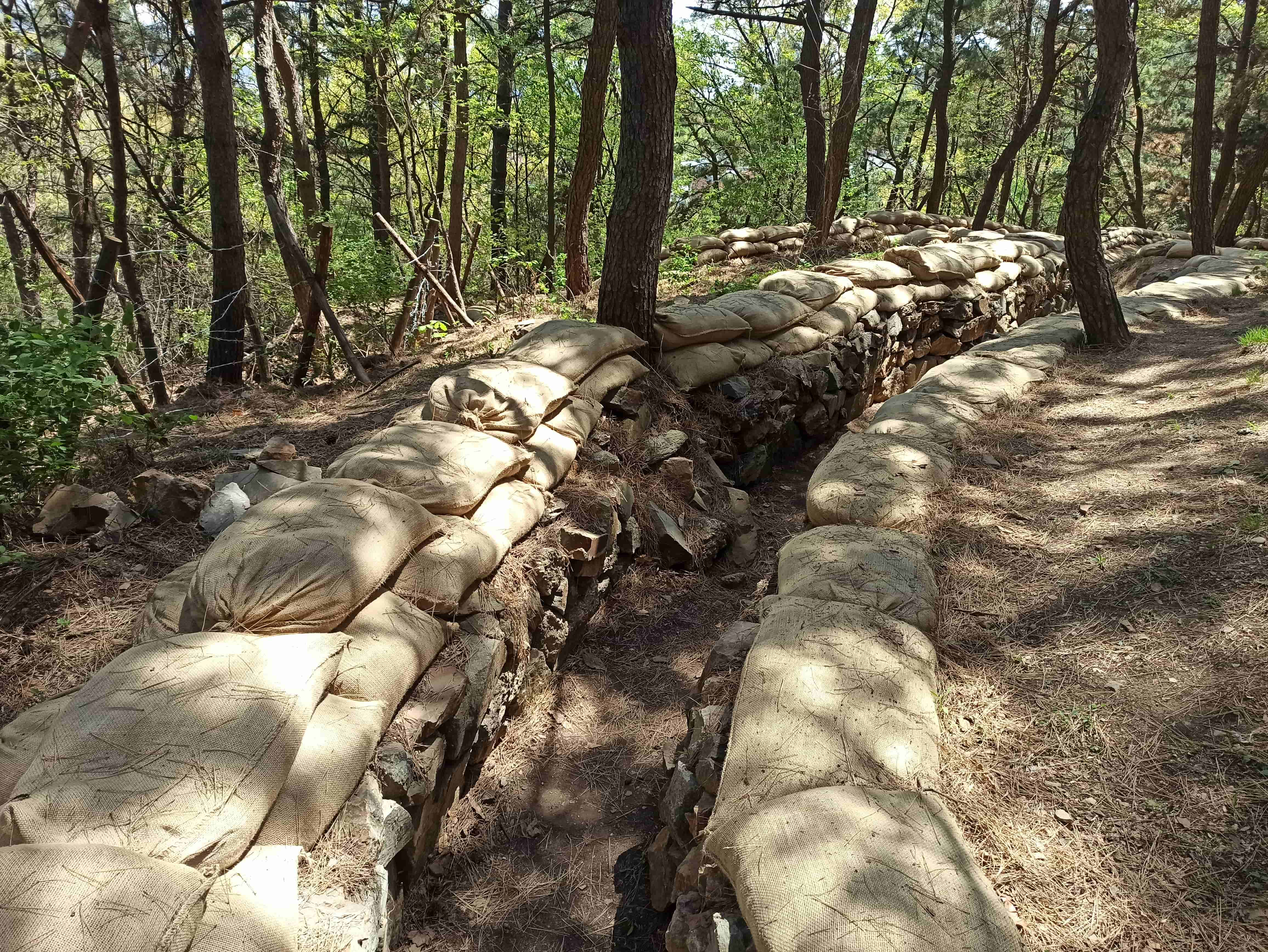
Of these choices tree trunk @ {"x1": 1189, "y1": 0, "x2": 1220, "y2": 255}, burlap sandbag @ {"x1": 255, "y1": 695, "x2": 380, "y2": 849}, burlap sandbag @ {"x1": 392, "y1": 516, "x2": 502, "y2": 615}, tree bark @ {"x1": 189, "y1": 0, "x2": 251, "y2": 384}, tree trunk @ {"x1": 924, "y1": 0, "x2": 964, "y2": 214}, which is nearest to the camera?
burlap sandbag @ {"x1": 255, "y1": 695, "x2": 380, "y2": 849}

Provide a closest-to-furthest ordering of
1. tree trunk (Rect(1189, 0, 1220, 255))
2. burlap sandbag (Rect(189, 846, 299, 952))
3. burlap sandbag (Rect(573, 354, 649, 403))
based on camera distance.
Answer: burlap sandbag (Rect(189, 846, 299, 952)), burlap sandbag (Rect(573, 354, 649, 403)), tree trunk (Rect(1189, 0, 1220, 255))

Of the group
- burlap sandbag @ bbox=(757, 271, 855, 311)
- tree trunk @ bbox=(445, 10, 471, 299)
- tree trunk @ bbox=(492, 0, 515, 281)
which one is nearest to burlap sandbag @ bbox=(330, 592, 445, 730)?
burlap sandbag @ bbox=(757, 271, 855, 311)

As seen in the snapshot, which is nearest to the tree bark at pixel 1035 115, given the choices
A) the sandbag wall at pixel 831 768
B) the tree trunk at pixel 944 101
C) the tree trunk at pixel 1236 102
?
the tree trunk at pixel 944 101

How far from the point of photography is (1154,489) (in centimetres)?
322

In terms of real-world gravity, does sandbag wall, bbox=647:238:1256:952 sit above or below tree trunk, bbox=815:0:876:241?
below

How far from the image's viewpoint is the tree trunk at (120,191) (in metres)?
5.33

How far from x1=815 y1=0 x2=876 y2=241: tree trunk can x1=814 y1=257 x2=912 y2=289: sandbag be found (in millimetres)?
3542

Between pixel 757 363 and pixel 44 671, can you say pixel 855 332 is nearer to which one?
pixel 757 363

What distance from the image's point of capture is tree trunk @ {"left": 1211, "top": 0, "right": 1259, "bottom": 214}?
11984 millimetres

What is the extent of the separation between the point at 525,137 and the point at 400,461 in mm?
13604

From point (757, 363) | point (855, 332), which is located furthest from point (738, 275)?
point (757, 363)

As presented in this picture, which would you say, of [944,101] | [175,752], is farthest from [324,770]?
[944,101]

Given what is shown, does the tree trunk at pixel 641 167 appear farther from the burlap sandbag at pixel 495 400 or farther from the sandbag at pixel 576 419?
the burlap sandbag at pixel 495 400

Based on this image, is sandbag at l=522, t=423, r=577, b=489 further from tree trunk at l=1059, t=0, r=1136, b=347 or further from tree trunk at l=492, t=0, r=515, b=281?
tree trunk at l=492, t=0, r=515, b=281
